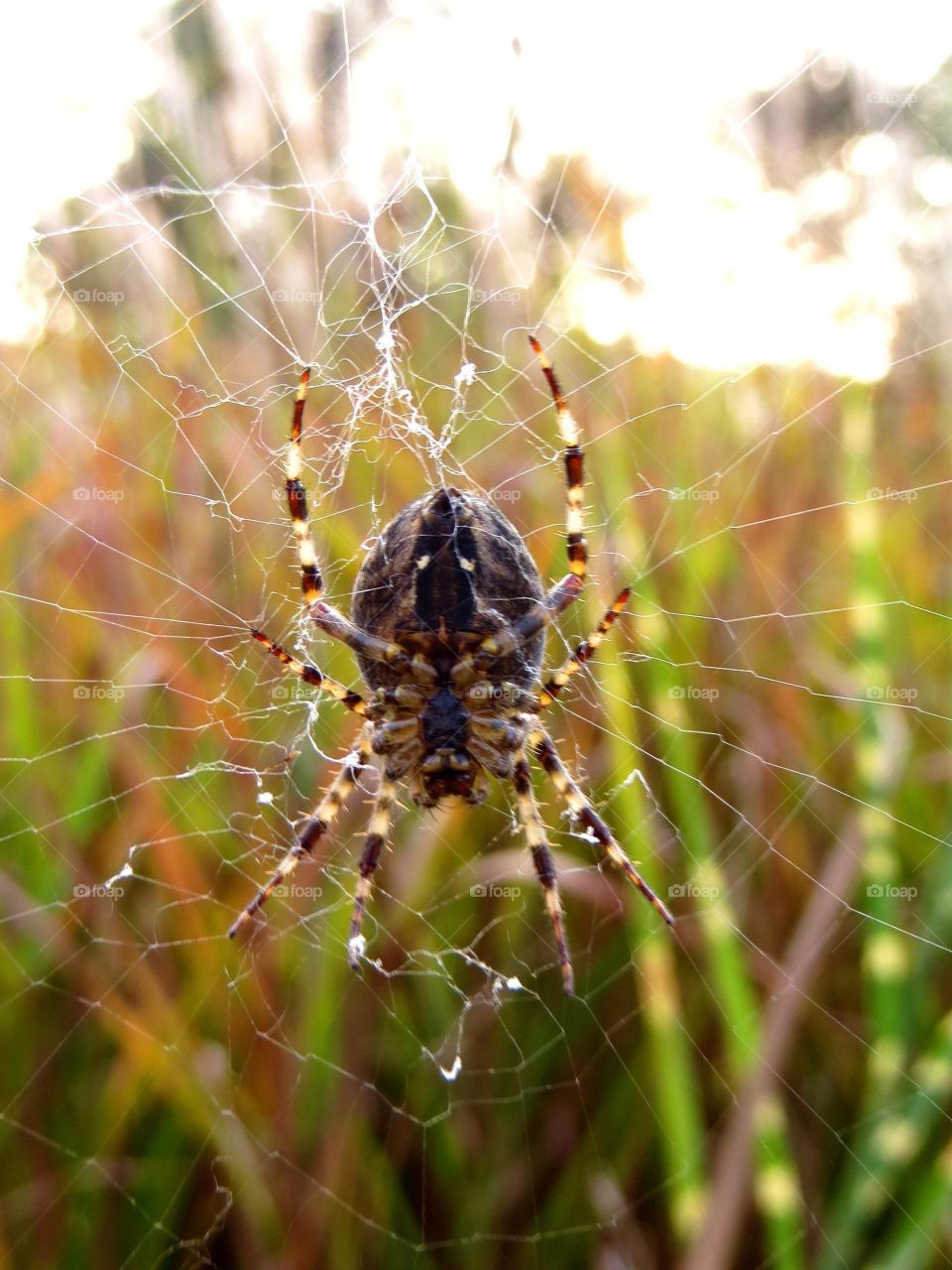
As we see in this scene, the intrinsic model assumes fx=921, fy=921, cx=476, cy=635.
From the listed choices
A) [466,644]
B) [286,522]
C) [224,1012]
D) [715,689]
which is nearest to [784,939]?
[715,689]

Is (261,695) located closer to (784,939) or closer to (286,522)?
(286,522)

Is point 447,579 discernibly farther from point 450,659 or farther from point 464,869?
point 464,869

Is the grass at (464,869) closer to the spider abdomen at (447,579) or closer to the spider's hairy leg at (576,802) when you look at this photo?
the spider's hairy leg at (576,802)

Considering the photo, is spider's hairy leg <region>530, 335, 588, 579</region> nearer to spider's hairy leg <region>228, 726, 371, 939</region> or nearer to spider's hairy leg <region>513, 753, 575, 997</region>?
spider's hairy leg <region>513, 753, 575, 997</region>

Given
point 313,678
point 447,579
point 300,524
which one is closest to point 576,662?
point 447,579

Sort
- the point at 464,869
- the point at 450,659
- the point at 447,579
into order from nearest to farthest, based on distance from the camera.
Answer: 1. the point at 447,579
2. the point at 450,659
3. the point at 464,869

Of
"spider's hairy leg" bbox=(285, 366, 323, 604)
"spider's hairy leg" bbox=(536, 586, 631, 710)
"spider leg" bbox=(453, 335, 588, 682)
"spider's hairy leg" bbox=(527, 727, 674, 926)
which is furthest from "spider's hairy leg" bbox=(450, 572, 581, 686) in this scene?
"spider's hairy leg" bbox=(285, 366, 323, 604)

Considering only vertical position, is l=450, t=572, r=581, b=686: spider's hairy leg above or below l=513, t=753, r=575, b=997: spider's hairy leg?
above

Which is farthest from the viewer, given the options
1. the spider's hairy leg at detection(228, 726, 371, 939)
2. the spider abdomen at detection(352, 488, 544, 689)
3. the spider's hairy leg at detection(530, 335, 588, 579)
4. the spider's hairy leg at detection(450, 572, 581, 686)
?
the spider's hairy leg at detection(228, 726, 371, 939)
